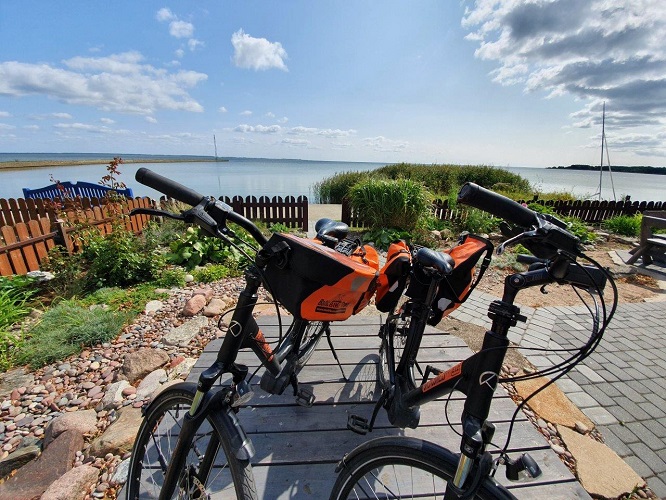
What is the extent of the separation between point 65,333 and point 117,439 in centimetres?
167

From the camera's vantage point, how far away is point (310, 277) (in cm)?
122

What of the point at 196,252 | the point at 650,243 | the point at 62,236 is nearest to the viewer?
the point at 62,236

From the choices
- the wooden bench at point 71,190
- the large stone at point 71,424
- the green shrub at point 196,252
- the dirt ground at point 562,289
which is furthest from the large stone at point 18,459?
the wooden bench at point 71,190

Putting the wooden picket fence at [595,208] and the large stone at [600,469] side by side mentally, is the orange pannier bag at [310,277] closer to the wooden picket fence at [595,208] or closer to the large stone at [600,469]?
the large stone at [600,469]

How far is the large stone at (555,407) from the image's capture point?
226 centimetres

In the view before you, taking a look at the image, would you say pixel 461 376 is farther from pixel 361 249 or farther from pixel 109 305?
pixel 109 305

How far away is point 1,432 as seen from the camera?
2154 millimetres

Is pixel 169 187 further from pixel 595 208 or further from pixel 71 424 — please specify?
pixel 595 208

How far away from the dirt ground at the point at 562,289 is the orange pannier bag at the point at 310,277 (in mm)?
3839

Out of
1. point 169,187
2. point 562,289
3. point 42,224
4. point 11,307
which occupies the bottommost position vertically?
point 562,289

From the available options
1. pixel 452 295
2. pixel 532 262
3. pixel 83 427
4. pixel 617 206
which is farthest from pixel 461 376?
pixel 617 206

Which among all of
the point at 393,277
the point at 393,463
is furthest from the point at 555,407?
the point at 393,463

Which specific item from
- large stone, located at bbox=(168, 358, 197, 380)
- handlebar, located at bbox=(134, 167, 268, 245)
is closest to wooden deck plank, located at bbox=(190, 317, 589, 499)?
large stone, located at bbox=(168, 358, 197, 380)

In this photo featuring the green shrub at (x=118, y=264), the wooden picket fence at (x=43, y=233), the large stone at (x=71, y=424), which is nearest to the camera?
the large stone at (x=71, y=424)
